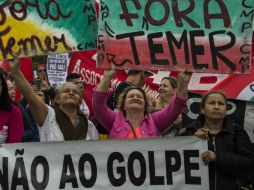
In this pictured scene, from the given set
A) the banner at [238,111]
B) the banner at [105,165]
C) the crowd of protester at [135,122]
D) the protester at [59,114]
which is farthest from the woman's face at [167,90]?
the banner at [105,165]

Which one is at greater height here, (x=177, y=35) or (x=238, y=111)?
(x=177, y=35)

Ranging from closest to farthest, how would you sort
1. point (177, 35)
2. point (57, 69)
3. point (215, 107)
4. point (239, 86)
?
point (215, 107)
point (177, 35)
point (239, 86)
point (57, 69)

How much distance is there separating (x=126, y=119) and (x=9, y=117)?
941 mm

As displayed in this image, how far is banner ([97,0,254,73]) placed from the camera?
16.9 ft

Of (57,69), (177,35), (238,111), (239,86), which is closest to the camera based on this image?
(177,35)

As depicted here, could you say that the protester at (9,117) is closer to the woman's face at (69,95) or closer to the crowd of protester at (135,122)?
the crowd of protester at (135,122)

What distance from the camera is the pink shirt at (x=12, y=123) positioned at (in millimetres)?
5035

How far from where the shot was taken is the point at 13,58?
499 centimetres

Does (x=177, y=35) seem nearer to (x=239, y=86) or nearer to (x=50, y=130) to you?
(x=50, y=130)

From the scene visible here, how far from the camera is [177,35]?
523 cm

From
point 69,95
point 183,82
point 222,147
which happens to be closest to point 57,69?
point 69,95

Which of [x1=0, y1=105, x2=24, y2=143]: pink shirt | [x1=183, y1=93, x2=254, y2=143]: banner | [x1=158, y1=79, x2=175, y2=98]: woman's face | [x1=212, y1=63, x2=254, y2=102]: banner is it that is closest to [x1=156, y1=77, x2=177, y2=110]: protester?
[x1=158, y1=79, x2=175, y2=98]: woman's face

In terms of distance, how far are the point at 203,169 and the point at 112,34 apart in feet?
4.24

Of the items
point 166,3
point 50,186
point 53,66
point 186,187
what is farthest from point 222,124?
point 53,66
